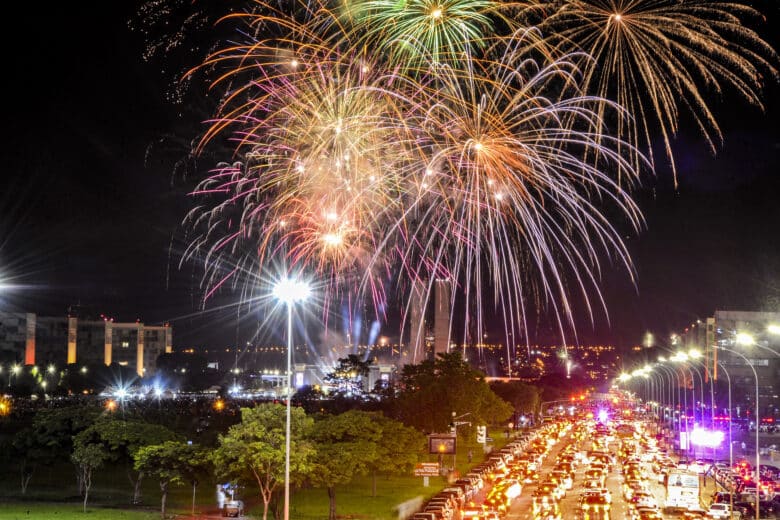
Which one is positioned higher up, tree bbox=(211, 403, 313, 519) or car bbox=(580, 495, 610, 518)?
tree bbox=(211, 403, 313, 519)

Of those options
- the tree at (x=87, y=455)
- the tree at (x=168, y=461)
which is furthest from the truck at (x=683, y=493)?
the tree at (x=87, y=455)

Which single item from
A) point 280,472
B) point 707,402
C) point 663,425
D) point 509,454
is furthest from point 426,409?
point 707,402

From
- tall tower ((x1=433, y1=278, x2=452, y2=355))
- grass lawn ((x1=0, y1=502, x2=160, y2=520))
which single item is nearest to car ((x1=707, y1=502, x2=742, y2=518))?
grass lawn ((x1=0, y1=502, x2=160, y2=520))

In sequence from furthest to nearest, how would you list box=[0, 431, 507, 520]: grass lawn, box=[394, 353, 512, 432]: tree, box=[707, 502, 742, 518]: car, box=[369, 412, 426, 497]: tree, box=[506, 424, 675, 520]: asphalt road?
box=[394, 353, 512, 432]: tree, box=[369, 412, 426, 497]: tree, box=[0, 431, 507, 520]: grass lawn, box=[707, 502, 742, 518]: car, box=[506, 424, 675, 520]: asphalt road

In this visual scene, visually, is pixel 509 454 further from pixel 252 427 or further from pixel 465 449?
pixel 252 427

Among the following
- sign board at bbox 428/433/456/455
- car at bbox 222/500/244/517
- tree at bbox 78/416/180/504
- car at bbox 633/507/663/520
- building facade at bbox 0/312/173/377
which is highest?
building facade at bbox 0/312/173/377

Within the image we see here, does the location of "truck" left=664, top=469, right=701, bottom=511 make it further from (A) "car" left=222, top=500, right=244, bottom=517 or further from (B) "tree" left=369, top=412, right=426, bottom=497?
(A) "car" left=222, top=500, right=244, bottom=517
